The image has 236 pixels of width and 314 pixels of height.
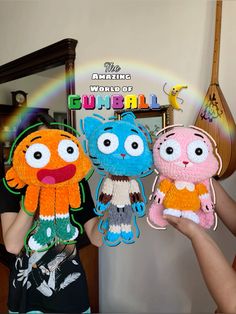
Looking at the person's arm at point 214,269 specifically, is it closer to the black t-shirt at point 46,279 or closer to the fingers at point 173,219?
the fingers at point 173,219

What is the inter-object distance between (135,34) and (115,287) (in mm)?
1103

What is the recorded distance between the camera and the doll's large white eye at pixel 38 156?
0.59 meters

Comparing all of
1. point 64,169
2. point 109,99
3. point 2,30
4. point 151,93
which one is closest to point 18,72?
point 2,30

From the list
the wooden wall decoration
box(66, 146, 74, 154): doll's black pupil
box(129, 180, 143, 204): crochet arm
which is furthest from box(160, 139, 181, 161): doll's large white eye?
the wooden wall decoration

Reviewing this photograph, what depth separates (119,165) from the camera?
621 mm

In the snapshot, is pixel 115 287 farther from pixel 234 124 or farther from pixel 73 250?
pixel 234 124

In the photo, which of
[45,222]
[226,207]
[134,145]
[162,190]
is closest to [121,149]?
[134,145]

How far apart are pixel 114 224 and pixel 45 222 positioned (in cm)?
16

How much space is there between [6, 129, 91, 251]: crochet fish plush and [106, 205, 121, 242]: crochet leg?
0.28 feet

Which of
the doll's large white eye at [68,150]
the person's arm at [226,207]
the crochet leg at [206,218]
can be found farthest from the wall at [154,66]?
the doll's large white eye at [68,150]

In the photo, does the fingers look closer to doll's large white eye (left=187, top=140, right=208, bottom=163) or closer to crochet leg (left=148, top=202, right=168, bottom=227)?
crochet leg (left=148, top=202, right=168, bottom=227)

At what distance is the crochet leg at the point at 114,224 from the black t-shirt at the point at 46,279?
0.31 feet

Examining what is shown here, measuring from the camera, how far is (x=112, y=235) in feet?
2.14

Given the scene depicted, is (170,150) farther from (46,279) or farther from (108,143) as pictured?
(46,279)
